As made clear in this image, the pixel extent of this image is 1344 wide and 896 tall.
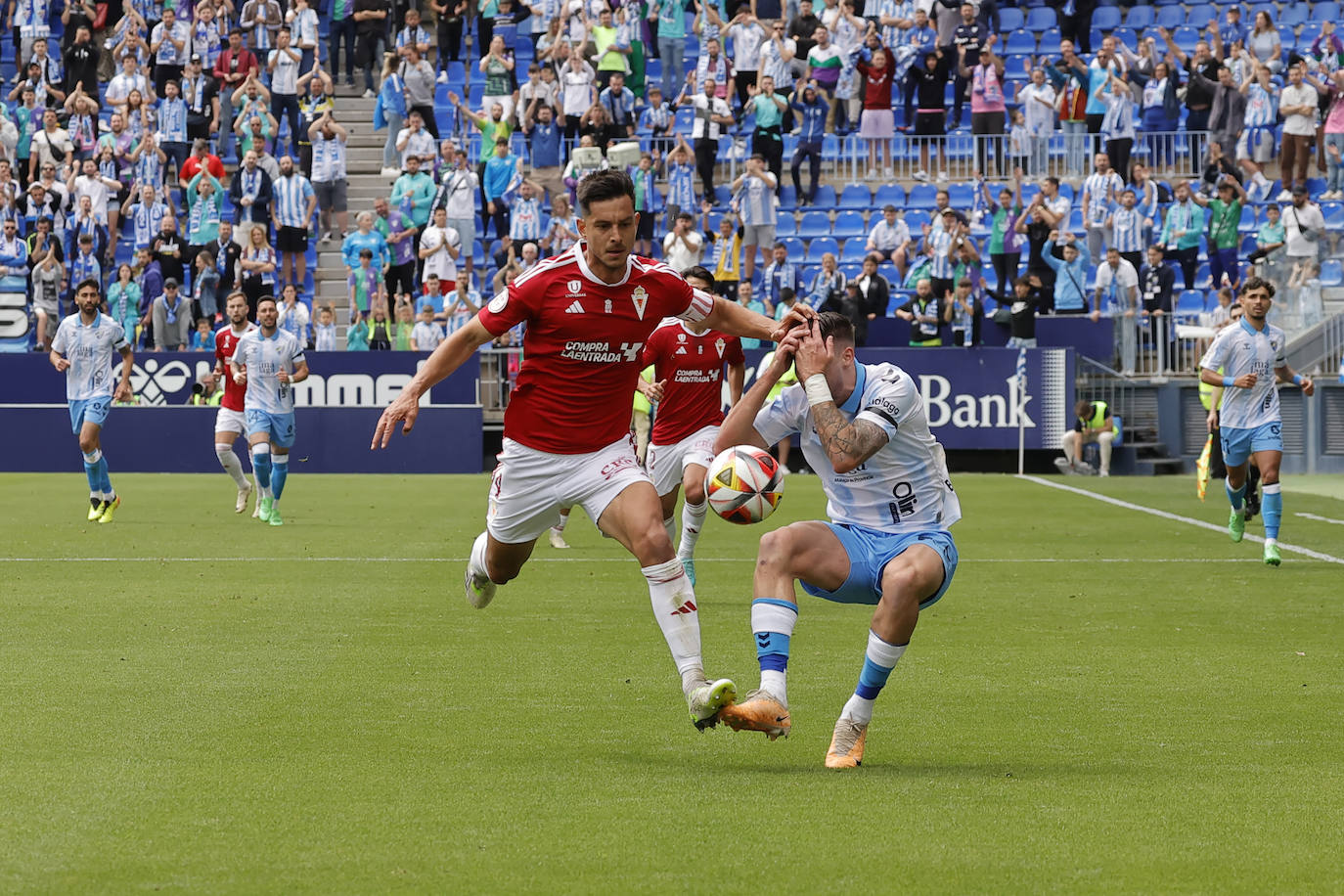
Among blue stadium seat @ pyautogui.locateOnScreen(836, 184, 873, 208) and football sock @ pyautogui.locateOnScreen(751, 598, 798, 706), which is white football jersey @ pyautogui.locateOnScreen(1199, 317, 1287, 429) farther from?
blue stadium seat @ pyautogui.locateOnScreen(836, 184, 873, 208)

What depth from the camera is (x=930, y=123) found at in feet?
105

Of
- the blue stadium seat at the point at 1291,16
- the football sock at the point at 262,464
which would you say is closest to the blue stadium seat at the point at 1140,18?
the blue stadium seat at the point at 1291,16

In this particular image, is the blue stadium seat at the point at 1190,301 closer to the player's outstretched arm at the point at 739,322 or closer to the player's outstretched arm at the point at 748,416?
the player's outstretched arm at the point at 739,322

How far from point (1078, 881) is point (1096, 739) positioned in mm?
2235

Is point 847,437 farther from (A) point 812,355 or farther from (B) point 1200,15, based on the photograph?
(B) point 1200,15

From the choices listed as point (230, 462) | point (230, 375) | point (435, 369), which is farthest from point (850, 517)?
point (230, 462)

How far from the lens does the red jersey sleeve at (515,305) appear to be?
7.13 meters

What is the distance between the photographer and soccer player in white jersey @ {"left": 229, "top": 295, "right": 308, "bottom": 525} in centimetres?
1853

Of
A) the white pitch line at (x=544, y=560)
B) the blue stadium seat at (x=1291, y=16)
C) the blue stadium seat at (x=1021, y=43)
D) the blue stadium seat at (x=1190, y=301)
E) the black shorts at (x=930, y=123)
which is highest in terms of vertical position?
the blue stadium seat at (x=1291, y=16)

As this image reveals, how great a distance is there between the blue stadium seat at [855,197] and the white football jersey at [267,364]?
15297 millimetres

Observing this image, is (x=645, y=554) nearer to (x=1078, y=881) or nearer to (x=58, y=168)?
(x=1078, y=881)

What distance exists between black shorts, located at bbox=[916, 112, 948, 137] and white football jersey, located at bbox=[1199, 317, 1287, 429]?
17.9 meters

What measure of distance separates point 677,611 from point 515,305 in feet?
4.57

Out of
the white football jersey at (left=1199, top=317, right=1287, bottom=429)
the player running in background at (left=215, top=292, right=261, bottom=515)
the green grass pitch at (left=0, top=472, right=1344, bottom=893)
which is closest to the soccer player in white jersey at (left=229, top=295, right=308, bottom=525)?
the player running in background at (left=215, top=292, right=261, bottom=515)
